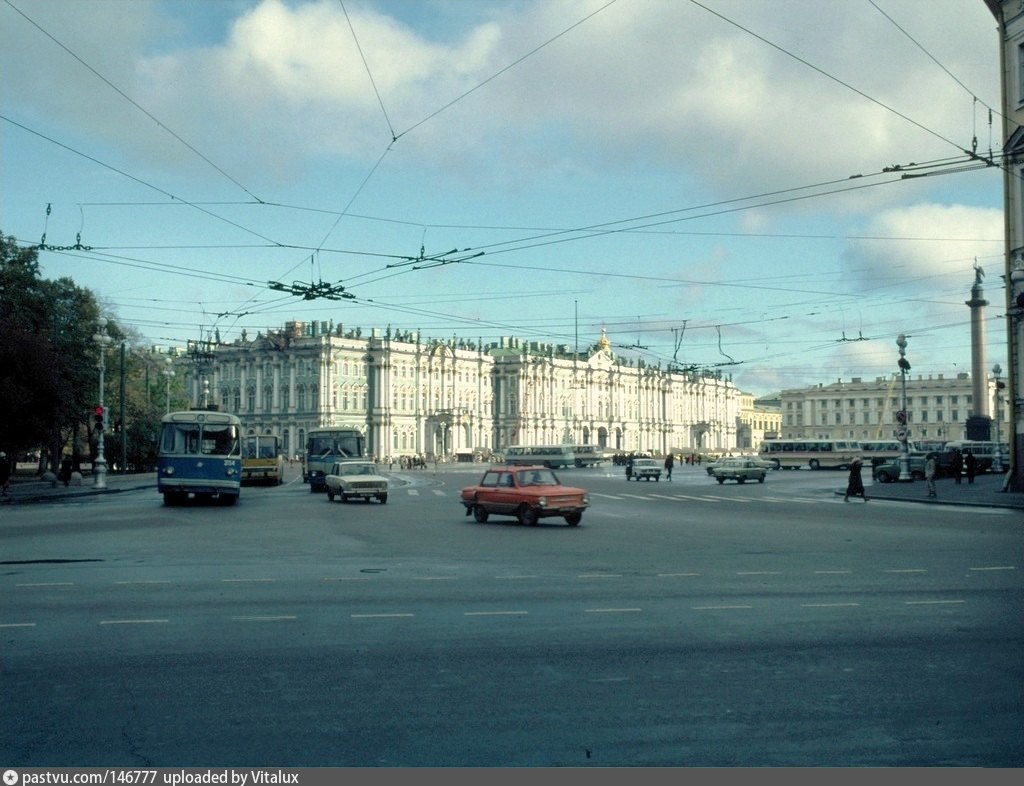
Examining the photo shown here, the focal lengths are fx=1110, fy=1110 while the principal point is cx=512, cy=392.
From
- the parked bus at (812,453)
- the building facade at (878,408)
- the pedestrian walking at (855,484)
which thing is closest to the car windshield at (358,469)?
the pedestrian walking at (855,484)

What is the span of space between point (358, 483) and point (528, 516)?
1306 centimetres

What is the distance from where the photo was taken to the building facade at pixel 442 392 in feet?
432

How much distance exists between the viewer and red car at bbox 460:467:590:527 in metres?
26.5

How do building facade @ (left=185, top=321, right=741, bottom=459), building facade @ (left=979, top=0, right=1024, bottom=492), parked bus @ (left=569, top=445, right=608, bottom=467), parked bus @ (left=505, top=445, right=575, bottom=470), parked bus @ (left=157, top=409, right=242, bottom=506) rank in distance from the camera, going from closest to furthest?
parked bus @ (left=157, top=409, right=242, bottom=506) < building facade @ (left=979, top=0, right=1024, bottom=492) < parked bus @ (left=505, top=445, right=575, bottom=470) < parked bus @ (left=569, top=445, right=608, bottom=467) < building facade @ (left=185, top=321, right=741, bottom=459)

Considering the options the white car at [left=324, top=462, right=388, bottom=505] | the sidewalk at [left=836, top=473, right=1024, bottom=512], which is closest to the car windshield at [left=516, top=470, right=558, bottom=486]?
the white car at [left=324, top=462, right=388, bottom=505]

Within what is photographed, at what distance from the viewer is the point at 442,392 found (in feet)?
472

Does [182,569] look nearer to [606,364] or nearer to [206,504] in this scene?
[206,504]

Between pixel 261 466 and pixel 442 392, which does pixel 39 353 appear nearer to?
pixel 261 466

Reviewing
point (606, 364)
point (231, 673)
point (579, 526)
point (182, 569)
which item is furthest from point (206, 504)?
point (606, 364)

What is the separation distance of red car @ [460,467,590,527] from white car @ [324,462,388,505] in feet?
34.1

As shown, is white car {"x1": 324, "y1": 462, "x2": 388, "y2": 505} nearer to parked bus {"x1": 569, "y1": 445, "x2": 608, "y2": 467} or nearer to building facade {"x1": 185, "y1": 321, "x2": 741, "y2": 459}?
building facade {"x1": 185, "y1": 321, "x2": 741, "y2": 459}

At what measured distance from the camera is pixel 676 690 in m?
7.80

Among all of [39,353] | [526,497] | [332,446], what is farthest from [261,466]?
[526,497]

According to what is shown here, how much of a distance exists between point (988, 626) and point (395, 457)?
12290cm
